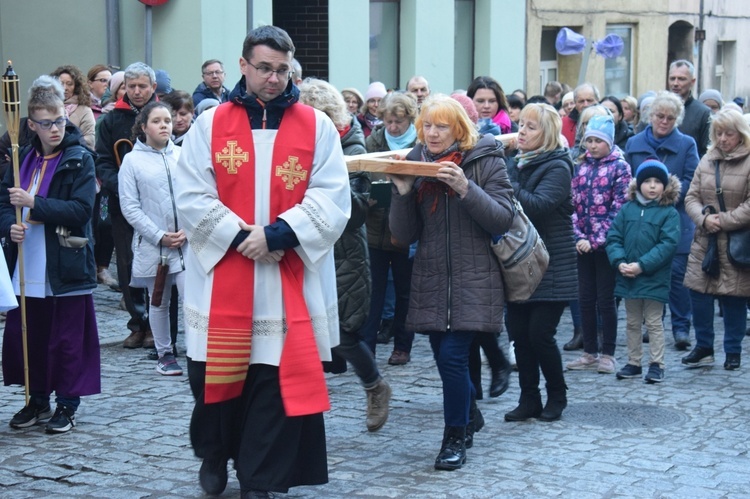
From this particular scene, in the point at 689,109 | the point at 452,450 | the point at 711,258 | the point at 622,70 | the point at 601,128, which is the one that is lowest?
the point at 452,450

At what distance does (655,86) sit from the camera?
26.1 meters

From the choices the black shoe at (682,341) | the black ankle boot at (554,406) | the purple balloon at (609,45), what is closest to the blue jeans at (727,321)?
the black shoe at (682,341)

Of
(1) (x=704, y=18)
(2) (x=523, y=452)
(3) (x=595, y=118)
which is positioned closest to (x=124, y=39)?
(3) (x=595, y=118)

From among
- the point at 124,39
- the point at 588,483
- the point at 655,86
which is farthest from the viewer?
the point at 655,86

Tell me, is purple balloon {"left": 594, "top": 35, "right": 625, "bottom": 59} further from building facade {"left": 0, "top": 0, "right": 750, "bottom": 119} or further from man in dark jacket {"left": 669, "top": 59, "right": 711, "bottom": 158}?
man in dark jacket {"left": 669, "top": 59, "right": 711, "bottom": 158}

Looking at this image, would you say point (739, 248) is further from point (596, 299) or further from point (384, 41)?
point (384, 41)

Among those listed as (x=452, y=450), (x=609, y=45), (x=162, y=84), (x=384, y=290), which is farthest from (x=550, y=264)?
(x=609, y=45)

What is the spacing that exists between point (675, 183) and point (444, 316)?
9.90 ft

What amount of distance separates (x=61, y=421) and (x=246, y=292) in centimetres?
207

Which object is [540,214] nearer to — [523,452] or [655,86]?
[523,452]

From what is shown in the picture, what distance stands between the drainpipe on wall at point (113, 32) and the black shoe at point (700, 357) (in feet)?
28.6

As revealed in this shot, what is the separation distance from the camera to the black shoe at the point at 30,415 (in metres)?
7.16

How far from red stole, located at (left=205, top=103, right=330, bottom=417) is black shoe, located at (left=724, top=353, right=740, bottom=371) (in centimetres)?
452

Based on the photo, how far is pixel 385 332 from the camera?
10.3 m
